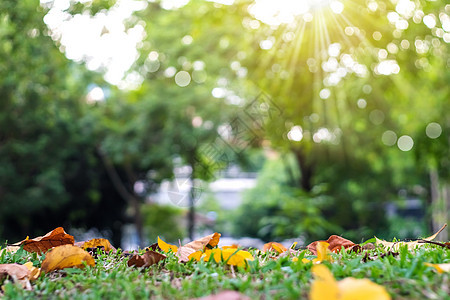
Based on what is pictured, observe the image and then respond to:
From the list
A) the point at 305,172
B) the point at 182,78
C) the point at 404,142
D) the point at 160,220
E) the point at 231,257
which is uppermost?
the point at 182,78

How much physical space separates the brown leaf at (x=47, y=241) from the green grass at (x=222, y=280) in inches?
11.1

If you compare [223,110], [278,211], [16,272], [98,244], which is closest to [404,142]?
[278,211]

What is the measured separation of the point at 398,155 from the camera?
51.8 feet

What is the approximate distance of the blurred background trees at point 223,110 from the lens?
20.0 feet

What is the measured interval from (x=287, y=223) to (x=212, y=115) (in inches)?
116

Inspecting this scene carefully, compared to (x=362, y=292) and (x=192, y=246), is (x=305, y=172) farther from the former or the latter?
(x=362, y=292)

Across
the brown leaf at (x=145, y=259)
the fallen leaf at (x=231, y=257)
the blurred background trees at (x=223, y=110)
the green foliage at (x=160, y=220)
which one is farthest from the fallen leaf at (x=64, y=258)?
the green foliage at (x=160, y=220)

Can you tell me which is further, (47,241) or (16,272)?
(47,241)

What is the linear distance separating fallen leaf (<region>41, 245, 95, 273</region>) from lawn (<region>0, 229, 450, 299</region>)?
0.08 ft

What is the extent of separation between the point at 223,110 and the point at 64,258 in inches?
362

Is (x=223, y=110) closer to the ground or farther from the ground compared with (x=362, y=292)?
farther from the ground

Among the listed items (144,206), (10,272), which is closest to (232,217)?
(144,206)

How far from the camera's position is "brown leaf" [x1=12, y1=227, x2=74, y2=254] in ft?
5.78

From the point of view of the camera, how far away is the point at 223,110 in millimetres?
10578
